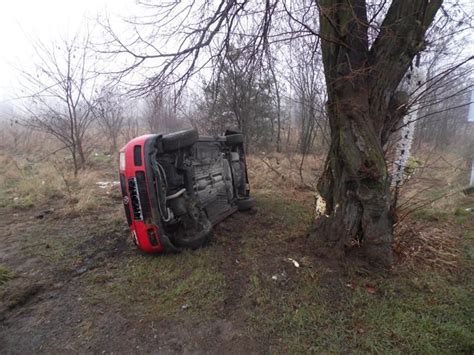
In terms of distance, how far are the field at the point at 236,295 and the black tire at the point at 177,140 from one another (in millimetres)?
1266

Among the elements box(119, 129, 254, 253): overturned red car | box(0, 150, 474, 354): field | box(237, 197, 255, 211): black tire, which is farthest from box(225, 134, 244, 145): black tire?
box(0, 150, 474, 354): field

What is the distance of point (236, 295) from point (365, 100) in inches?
88.1

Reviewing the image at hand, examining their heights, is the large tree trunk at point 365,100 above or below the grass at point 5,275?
above

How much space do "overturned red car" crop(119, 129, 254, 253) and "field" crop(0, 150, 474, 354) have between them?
26cm

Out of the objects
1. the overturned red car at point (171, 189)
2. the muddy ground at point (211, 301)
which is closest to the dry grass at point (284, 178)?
the overturned red car at point (171, 189)

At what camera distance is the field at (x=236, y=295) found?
191 centimetres

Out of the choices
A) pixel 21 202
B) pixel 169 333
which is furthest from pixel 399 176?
pixel 21 202

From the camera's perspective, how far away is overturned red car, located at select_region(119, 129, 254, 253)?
9.13 feet

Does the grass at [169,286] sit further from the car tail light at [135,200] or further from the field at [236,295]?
the car tail light at [135,200]

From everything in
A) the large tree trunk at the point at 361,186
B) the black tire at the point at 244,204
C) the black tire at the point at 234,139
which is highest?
the black tire at the point at 234,139

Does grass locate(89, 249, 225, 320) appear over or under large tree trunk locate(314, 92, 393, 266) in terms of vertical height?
under

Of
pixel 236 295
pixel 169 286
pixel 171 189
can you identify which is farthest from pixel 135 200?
pixel 236 295

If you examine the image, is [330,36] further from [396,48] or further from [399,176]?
[399,176]

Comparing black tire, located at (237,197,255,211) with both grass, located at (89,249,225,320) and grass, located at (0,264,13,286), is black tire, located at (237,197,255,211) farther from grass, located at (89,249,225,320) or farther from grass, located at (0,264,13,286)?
grass, located at (0,264,13,286)
